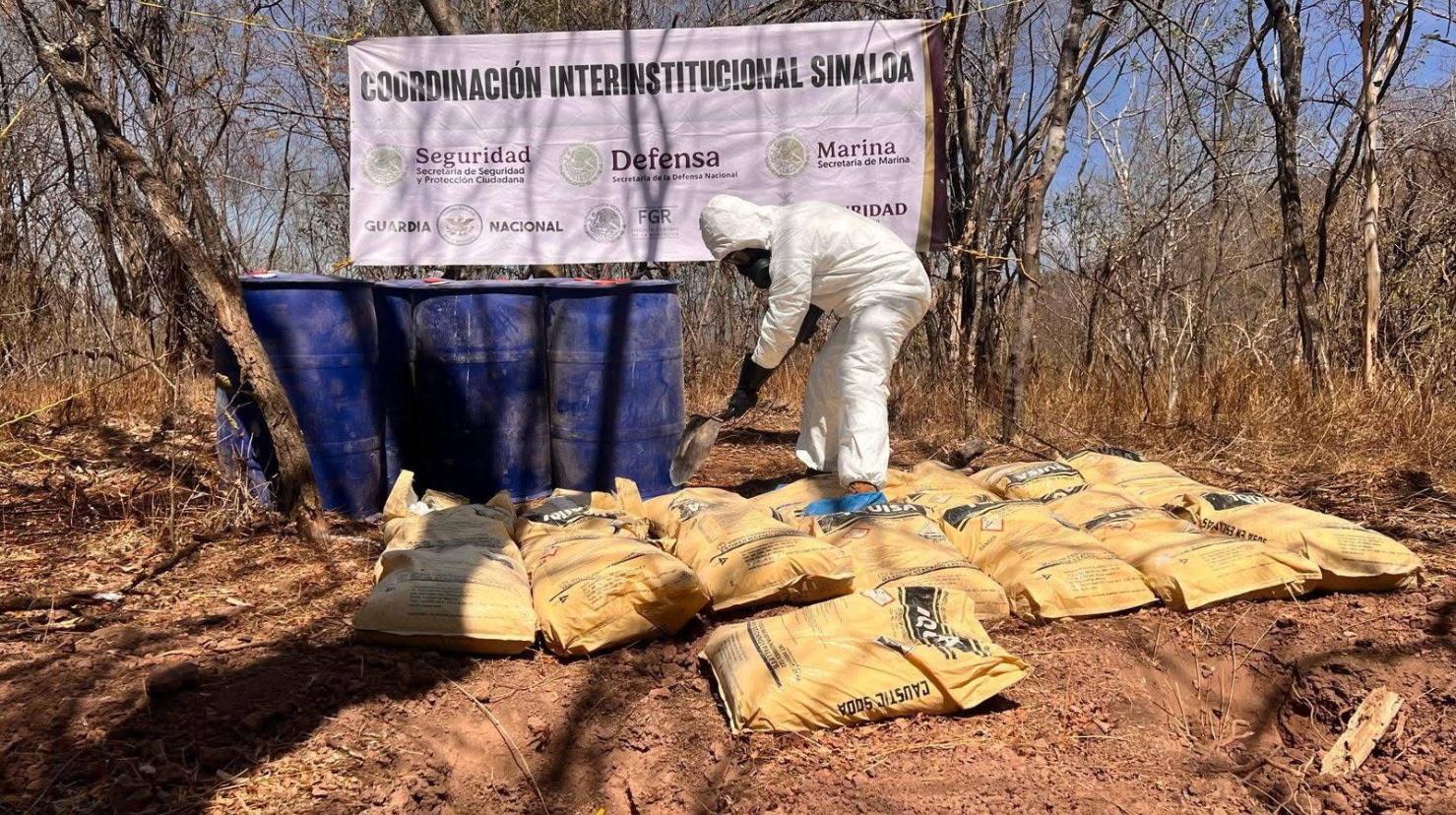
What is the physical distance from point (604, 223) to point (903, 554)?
2.97 m

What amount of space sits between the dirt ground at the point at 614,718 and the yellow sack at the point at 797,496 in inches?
34.4

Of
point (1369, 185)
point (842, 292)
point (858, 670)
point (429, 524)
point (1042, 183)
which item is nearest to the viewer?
point (858, 670)

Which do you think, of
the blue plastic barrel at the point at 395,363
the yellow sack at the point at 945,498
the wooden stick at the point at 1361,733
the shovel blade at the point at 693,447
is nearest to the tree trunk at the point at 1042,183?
the yellow sack at the point at 945,498

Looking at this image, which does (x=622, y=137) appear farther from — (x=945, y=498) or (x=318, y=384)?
(x=945, y=498)

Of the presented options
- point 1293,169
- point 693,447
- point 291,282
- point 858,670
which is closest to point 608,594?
point 858,670

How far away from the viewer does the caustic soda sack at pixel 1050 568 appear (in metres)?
2.78

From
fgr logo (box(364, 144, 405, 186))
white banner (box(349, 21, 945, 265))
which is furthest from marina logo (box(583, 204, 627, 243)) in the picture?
fgr logo (box(364, 144, 405, 186))

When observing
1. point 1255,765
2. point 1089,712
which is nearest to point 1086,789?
point 1089,712

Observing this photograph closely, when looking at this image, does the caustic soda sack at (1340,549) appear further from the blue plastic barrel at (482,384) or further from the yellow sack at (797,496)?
the blue plastic barrel at (482,384)

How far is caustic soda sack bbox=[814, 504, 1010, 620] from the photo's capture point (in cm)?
278

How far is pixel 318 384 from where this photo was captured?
3.86 m

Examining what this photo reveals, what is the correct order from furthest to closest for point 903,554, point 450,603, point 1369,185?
point 1369,185
point 903,554
point 450,603

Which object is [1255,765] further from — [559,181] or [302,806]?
[559,181]

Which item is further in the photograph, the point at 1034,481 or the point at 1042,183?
the point at 1042,183
